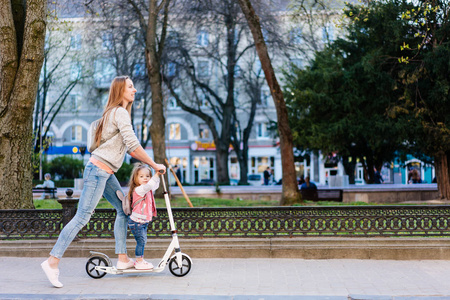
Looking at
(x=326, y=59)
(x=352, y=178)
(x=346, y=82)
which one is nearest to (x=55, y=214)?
(x=346, y=82)

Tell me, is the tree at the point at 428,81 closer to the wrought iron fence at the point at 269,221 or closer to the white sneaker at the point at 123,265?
the wrought iron fence at the point at 269,221

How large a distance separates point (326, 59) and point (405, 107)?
5.13 metres

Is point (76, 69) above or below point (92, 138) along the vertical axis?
above

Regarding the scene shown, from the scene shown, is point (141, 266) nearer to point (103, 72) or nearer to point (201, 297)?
point (201, 297)

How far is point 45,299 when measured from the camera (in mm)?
5184

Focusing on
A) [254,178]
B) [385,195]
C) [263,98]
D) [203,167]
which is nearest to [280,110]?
[385,195]

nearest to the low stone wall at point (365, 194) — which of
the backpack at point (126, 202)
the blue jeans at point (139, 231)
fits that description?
the blue jeans at point (139, 231)

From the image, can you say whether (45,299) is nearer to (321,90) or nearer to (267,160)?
(321,90)

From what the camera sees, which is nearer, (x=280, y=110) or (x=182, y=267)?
(x=182, y=267)

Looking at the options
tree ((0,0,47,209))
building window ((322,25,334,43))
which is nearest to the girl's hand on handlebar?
tree ((0,0,47,209))

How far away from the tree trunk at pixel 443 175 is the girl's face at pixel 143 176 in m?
17.0

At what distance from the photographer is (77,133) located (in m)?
53.5

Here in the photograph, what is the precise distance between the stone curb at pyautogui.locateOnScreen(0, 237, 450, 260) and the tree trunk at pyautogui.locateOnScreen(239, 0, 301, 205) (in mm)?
6691

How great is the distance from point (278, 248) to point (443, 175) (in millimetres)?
15447
